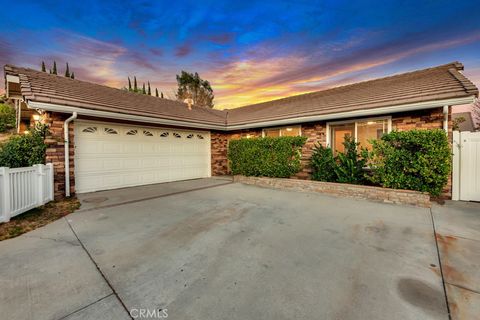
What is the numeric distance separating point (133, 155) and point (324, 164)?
7.20 meters

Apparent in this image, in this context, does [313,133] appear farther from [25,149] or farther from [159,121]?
[25,149]

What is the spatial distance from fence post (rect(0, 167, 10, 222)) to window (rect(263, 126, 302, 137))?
8325 mm

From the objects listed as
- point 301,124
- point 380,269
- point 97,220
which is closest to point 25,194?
point 97,220

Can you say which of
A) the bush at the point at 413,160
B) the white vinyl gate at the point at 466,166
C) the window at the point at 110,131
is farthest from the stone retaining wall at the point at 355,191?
the window at the point at 110,131

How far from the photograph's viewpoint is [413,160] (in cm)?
527

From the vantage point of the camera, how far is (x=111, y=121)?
7074mm

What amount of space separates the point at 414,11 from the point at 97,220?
10.7m

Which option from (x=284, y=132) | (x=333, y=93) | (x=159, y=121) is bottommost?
(x=284, y=132)

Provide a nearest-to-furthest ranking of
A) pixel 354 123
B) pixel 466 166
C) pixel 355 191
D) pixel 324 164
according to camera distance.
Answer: pixel 466 166 → pixel 355 191 → pixel 324 164 → pixel 354 123

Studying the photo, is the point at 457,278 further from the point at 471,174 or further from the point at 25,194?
the point at 25,194

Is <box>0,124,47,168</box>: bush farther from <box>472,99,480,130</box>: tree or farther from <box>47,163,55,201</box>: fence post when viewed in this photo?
<box>472,99,480,130</box>: tree

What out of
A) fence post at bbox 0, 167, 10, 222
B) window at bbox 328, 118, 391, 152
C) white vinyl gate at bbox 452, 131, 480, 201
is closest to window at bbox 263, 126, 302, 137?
window at bbox 328, 118, 391, 152

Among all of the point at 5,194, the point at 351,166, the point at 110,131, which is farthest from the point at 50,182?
the point at 351,166

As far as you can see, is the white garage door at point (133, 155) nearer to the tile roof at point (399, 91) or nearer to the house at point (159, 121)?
the house at point (159, 121)
